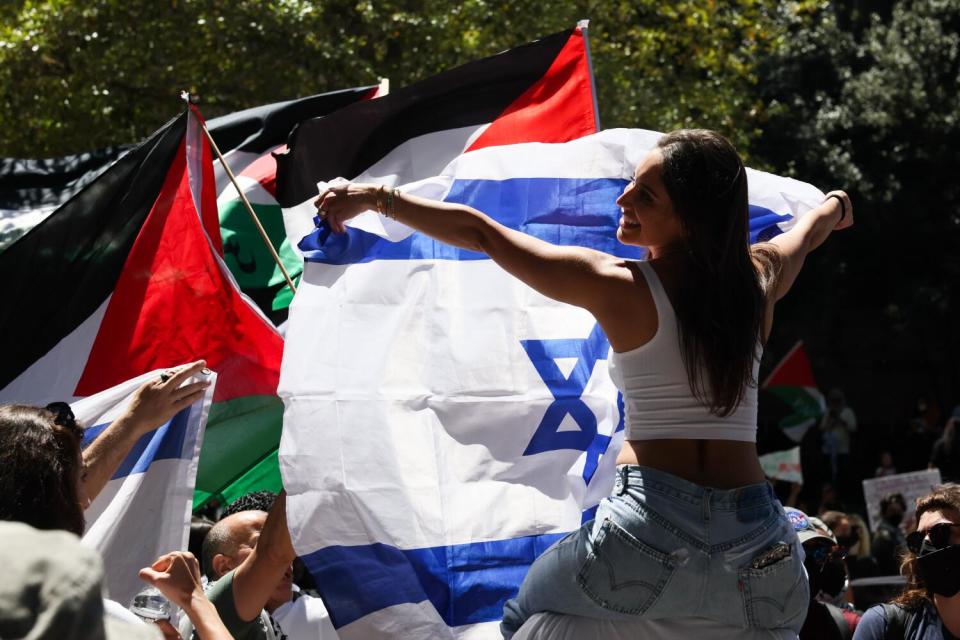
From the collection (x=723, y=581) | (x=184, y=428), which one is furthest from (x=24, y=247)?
(x=723, y=581)

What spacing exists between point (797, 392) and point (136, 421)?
14226mm

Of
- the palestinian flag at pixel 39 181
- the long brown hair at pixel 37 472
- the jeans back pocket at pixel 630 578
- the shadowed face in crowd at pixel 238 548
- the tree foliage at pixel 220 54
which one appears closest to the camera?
the long brown hair at pixel 37 472

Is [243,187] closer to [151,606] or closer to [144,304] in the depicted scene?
[144,304]

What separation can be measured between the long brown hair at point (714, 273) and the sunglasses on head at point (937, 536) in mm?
1686

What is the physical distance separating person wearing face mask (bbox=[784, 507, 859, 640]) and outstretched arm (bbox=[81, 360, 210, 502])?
2.08 meters

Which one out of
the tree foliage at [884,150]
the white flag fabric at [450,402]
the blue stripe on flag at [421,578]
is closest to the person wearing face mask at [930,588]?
the white flag fabric at [450,402]

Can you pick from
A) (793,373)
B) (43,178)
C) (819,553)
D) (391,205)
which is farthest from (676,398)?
(793,373)

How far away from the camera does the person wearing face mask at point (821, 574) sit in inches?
185

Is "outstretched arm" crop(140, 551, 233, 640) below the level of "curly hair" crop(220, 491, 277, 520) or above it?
above

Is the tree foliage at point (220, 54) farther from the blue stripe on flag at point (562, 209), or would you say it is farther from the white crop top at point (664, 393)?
the white crop top at point (664, 393)

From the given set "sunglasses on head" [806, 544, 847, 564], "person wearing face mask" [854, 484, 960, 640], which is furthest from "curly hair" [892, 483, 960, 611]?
"sunglasses on head" [806, 544, 847, 564]

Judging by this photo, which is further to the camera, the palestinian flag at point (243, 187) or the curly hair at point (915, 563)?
the palestinian flag at point (243, 187)

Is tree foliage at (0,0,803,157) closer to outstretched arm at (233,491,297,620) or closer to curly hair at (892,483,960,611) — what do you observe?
curly hair at (892,483,960,611)

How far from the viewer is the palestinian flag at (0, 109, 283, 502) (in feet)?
16.6
